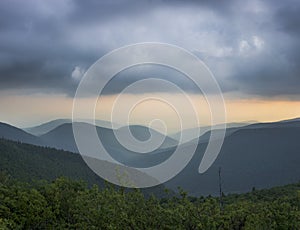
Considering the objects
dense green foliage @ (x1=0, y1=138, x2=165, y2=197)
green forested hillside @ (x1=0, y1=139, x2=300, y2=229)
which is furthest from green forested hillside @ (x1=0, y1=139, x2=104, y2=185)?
green forested hillside @ (x1=0, y1=139, x2=300, y2=229)

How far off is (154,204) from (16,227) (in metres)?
10.0

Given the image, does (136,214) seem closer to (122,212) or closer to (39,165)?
(122,212)

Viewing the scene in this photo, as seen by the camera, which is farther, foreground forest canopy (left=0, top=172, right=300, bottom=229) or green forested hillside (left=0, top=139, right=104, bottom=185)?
green forested hillside (left=0, top=139, right=104, bottom=185)

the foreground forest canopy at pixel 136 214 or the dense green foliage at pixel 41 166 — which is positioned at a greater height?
the dense green foliage at pixel 41 166

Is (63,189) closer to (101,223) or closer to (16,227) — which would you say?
(16,227)

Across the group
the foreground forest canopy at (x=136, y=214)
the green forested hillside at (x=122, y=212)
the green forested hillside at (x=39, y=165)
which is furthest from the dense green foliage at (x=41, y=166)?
the foreground forest canopy at (x=136, y=214)

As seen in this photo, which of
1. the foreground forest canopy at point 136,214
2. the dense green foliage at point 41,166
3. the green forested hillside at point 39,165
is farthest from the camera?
the dense green foliage at point 41,166

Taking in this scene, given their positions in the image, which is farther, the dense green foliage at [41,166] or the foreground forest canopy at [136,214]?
the dense green foliage at [41,166]

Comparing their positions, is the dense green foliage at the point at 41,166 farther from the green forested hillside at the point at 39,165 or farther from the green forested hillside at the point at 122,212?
the green forested hillside at the point at 122,212

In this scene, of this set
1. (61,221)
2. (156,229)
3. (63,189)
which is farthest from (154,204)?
(63,189)

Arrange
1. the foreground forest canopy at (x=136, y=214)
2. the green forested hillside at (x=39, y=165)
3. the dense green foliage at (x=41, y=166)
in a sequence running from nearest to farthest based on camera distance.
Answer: the foreground forest canopy at (x=136, y=214) → the green forested hillside at (x=39, y=165) → the dense green foliage at (x=41, y=166)

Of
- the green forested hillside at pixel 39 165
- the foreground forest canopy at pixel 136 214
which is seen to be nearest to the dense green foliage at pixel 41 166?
the green forested hillside at pixel 39 165

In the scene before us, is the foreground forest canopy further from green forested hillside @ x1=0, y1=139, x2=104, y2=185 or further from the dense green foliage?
the dense green foliage

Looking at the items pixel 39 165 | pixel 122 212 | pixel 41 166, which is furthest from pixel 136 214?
pixel 39 165
